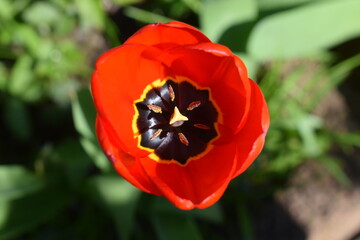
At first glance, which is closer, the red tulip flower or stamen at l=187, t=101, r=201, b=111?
the red tulip flower


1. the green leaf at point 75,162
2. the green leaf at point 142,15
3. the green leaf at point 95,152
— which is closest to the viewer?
the green leaf at point 95,152

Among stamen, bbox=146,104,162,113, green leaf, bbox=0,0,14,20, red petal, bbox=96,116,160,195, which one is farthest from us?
green leaf, bbox=0,0,14,20

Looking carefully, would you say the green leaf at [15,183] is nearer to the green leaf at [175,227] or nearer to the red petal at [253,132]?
the green leaf at [175,227]

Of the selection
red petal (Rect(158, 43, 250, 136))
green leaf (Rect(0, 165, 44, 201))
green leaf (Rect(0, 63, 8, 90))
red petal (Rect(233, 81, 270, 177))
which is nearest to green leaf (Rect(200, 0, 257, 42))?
red petal (Rect(158, 43, 250, 136))

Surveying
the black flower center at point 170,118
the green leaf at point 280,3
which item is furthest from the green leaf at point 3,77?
the green leaf at point 280,3

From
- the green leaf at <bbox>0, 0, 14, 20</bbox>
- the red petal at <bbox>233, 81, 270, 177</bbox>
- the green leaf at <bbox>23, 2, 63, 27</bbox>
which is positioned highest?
the red petal at <bbox>233, 81, 270, 177</bbox>

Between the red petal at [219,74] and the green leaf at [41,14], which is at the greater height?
the red petal at [219,74]

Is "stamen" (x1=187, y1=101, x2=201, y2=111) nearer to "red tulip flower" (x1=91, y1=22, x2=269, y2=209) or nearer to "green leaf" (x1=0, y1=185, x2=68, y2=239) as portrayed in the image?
"red tulip flower" (x1=91, y1=22, x2=269, y2=209)

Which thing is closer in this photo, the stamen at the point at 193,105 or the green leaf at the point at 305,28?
the stamen at the point at 193,105

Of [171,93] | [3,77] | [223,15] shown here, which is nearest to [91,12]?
[3,77]
